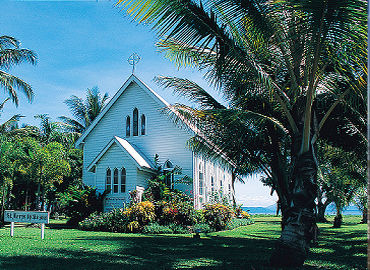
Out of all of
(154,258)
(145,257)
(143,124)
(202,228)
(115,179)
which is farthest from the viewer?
(143,124)

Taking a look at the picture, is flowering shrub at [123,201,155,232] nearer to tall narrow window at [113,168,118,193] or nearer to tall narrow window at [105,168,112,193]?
tall narrow window at [113,168,118,193]

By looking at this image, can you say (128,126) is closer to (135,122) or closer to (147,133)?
(135,122)

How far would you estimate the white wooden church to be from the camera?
2036cm

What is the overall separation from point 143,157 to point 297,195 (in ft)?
49.3

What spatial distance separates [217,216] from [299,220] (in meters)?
11.7

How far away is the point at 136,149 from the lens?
22.2 metres

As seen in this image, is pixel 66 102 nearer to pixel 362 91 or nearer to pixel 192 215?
pixel 192 215

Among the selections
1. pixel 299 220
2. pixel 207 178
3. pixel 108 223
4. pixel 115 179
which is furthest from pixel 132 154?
pixel 299 220

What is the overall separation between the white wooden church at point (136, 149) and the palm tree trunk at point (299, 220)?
1259 centimetres

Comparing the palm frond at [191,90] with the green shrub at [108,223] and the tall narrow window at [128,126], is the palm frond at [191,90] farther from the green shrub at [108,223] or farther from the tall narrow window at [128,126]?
the tall narrow window at [128,126]

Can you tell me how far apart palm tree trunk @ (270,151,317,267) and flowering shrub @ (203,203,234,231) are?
1133cm

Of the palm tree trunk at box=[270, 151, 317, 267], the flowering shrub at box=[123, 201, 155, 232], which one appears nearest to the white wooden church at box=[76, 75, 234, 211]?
the flowering shrub at box=[123, 201, 155, 232]

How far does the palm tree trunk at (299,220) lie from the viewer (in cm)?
726

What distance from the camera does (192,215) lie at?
18.0m
